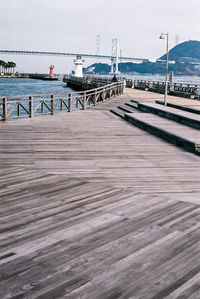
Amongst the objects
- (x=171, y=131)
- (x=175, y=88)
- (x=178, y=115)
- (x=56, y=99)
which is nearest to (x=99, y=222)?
(x=171, y=131)

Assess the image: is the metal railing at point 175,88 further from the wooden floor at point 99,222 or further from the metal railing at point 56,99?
the wooden floor at point 99,222

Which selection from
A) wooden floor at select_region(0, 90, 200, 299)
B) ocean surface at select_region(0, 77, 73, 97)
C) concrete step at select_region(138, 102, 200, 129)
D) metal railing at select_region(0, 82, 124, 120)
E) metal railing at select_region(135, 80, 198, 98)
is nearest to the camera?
wooden floor at select_region(0, 90, 200, 299)

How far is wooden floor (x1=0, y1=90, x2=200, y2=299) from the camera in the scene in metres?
3.56

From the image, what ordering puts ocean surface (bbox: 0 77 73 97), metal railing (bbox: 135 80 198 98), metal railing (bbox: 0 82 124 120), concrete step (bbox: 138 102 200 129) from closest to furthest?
concrete step (bbox: 138 102 200 129) < metal railing (bbox: 0 82 124 120) < metal railing (bbox: 135 80 198 98) < ocean surface (bbox: 0 77 73 97)

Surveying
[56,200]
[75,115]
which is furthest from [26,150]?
[75,115]

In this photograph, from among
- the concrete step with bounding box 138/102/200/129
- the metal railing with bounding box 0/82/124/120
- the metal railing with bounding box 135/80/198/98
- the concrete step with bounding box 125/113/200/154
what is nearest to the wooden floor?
the concrete step with bounding box 125/113/200/154

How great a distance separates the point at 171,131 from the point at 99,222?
6759 millimetres

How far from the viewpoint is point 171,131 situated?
444 inches

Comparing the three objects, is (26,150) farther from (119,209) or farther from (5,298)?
(5,298)

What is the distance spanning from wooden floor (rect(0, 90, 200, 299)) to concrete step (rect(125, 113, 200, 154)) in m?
0.39

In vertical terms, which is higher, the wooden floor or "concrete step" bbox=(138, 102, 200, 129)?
"concrete step" bbox=(138, 102, 200, 129)

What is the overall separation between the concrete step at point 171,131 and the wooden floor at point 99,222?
0.39 meters

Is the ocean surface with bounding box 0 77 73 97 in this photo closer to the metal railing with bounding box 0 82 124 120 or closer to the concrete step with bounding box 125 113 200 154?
the metal railing with bounding box 0 82 124 120

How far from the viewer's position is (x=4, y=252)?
4137 millimetres
